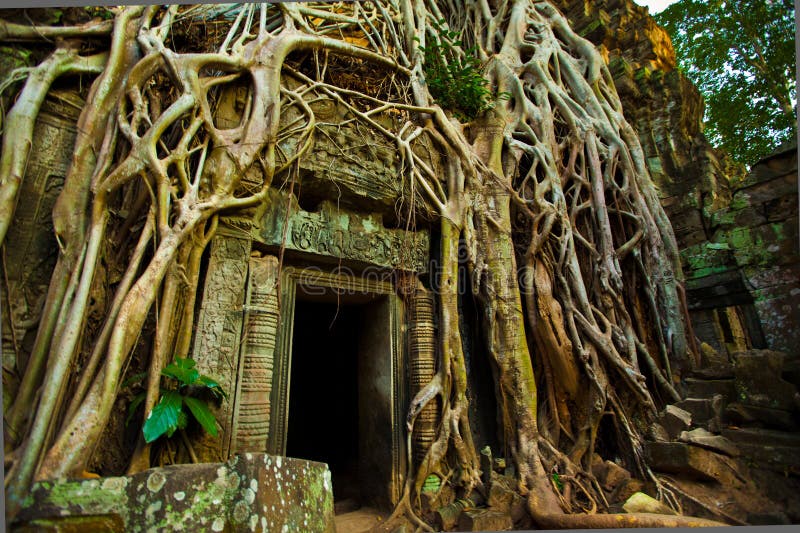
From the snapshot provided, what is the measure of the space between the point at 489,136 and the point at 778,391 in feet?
10.5

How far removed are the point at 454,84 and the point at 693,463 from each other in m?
3.86

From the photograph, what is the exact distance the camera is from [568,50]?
17.4 feet

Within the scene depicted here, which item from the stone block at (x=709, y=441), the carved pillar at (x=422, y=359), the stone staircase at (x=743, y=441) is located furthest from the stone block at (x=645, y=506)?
the carved pillar at (x=422, y=359)

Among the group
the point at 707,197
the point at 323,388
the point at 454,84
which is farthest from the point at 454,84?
the point at 323,388

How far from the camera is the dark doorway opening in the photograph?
4816mm

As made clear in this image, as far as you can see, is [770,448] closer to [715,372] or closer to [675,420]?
[675,420]

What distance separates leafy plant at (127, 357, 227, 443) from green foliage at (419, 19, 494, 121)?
134 inches

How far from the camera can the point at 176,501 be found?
1.27 meters

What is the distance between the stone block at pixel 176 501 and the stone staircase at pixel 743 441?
9.01 feet

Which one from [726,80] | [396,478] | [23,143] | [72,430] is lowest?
[396,478]

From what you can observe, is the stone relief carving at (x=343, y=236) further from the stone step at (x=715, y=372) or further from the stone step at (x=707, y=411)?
the stone step at (x=715, y=372)

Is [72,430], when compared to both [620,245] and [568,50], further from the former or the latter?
[568,50]

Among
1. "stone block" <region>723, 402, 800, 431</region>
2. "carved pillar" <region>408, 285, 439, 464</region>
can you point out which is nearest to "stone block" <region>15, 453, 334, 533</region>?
"carved pillar" <region>408, 285, 439, 464</region>

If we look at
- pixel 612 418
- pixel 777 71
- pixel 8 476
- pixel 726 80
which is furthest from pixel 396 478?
pixel 726 80
